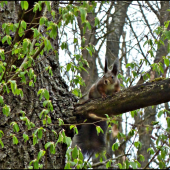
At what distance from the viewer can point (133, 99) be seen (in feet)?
9.34

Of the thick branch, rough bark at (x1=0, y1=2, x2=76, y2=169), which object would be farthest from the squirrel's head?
the thick branch

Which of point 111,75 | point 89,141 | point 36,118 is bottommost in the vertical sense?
point 89,141

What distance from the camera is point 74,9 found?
2219 millimetres

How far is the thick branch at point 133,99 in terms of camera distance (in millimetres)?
2724

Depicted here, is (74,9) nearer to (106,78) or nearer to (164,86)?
(164,86)

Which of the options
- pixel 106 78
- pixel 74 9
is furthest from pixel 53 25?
pixel 106 78

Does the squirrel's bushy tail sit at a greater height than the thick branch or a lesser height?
lesser

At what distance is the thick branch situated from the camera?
2724 mm

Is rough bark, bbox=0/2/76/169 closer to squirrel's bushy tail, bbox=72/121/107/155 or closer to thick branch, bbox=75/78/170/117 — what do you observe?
squirrel's bushy tail, bbox=72/121/107/155

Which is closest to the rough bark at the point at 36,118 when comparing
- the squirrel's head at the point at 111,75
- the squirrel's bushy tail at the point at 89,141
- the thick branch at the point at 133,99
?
the squirrel's bushy tail at the point at 89,141

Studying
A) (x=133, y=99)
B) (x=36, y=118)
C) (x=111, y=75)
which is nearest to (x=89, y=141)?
(x=36, y=118)

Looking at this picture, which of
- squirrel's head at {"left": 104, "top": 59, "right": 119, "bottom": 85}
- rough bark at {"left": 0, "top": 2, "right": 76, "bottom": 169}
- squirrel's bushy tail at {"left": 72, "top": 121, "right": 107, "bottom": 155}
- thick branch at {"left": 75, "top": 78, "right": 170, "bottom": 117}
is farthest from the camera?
squirrel's head at {"left": 104, "top": 59, "right": 119, "bottom": 85}

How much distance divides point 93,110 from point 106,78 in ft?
3.99

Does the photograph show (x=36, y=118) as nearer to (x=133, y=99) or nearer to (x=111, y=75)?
(x=133, y=99)
